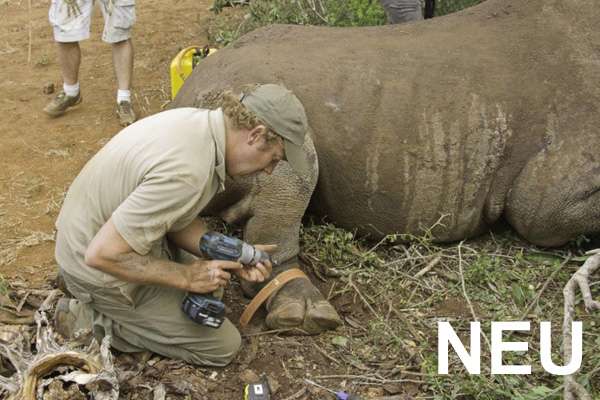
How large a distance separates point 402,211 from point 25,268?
1943mm

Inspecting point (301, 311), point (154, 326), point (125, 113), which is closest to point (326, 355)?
point (301, 311)

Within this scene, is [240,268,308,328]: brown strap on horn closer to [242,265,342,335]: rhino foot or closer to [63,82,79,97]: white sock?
[242,265,342,335]: rhino foot

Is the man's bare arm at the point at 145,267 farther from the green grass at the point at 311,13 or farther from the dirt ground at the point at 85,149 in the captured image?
the green grass at the point at 311,13

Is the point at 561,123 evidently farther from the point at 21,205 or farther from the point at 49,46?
the point at 49,46

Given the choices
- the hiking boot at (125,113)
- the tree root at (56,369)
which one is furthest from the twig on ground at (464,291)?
the hiking boot at (125,113)

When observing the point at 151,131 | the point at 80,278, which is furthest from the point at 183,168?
the point at 80,278

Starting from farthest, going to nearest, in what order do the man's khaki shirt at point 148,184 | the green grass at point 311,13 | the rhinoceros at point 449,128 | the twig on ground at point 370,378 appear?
the green grass at point 311,13, the rhinoceros at point 449,128, the twig on ground at point 370,378, the man's khaki shirt at point 148,184

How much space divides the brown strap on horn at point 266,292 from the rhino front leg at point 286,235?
23mm

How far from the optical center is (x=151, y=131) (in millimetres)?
3002

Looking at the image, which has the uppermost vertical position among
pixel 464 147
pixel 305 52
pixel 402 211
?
pixel 305 52

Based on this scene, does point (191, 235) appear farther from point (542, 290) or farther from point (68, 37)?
point (68, 37)

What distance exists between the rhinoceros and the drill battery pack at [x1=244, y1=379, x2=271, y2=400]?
78cm

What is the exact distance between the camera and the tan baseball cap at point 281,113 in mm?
2938

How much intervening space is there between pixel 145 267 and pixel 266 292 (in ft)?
2.85
